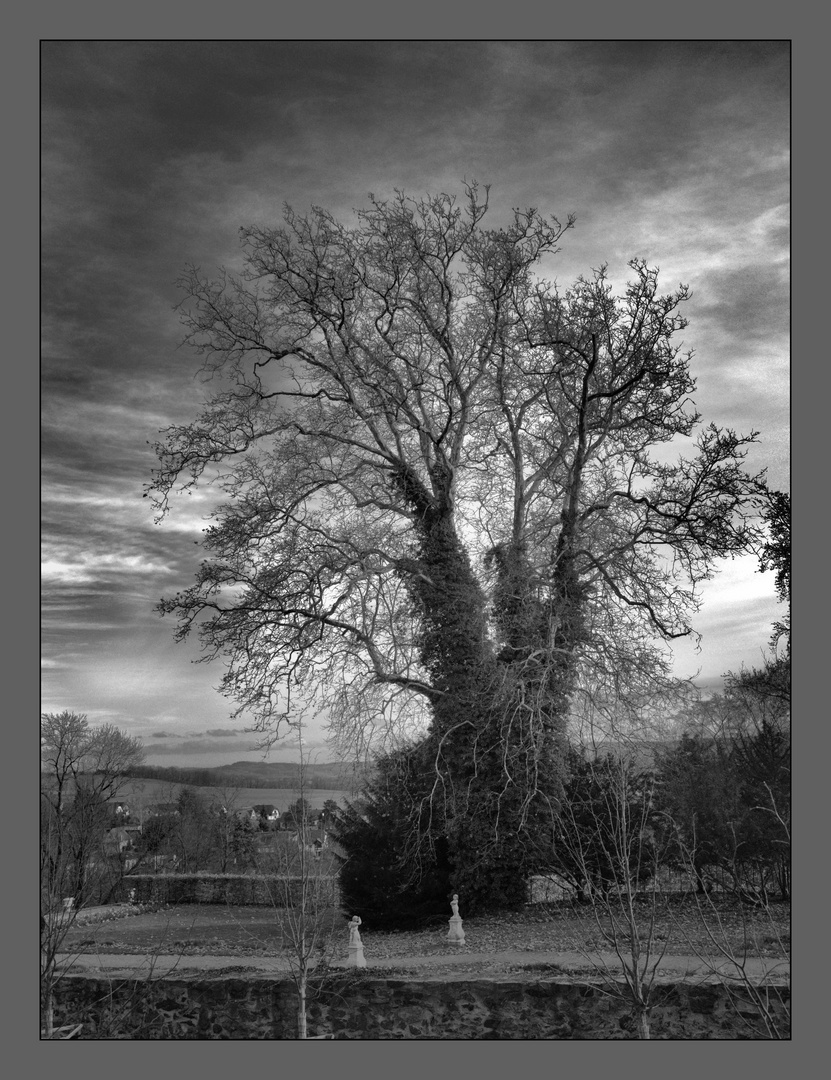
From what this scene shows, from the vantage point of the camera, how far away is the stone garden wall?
8281mm

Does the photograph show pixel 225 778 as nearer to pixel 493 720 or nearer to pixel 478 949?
pixel 493 720

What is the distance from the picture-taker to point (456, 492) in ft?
39.5

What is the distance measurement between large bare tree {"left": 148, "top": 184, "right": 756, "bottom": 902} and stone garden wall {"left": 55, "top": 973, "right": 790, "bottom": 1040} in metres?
2.38

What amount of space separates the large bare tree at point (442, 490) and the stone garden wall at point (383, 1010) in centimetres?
238

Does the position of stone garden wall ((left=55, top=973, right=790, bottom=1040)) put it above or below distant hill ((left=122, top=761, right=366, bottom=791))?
below

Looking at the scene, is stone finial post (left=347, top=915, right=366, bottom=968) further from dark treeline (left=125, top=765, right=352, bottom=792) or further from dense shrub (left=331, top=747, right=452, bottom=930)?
dark treeline (left=125, top=765, right=352, bottom=792)

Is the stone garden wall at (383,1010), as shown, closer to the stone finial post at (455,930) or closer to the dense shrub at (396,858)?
the stone finial post at (455,930)

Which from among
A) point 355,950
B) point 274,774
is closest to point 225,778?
point 274,774

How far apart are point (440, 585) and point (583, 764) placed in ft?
9.03

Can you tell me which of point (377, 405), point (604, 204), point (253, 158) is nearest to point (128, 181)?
point (253, 158)

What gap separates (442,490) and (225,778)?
4.45 m

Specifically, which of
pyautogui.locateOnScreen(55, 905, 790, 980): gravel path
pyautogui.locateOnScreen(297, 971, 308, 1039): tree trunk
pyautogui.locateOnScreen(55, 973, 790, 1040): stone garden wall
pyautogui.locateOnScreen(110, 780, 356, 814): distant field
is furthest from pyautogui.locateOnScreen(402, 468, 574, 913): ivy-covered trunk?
pyautogui.locateOnScreen(297, 971, 308, 1039): tree trunk

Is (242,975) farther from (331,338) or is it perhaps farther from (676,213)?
(676,213)

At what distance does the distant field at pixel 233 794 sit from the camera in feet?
36.3
